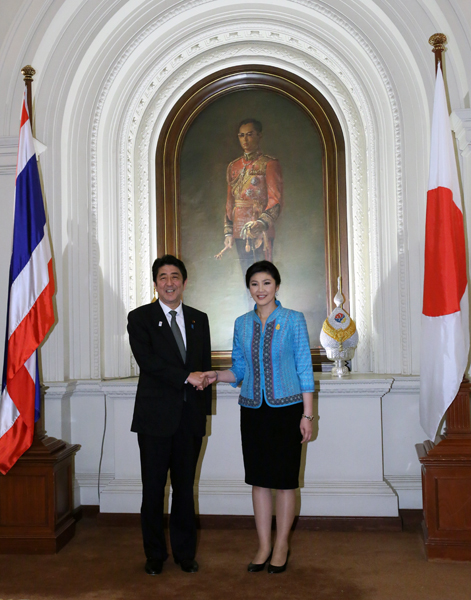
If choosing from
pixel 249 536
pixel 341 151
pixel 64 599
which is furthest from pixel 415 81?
pixel 64 599

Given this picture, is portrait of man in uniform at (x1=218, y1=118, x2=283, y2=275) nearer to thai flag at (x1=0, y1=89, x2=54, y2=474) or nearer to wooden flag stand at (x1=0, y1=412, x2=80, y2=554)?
thai flag at (x1=0, y1=89, x2=54, y2=474)

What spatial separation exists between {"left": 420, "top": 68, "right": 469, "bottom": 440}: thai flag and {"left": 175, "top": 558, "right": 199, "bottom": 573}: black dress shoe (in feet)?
5.31

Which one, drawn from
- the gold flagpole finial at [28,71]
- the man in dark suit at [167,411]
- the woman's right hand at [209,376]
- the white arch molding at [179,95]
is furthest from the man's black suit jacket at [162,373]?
the gold flagpole finial at [28,71]

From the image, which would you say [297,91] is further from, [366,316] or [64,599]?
[64,599]


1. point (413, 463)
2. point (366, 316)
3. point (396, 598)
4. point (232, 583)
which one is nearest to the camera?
point (396, 598)

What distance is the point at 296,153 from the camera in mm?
5285

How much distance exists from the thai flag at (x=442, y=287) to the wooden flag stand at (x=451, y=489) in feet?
0.35

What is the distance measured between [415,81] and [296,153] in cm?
121

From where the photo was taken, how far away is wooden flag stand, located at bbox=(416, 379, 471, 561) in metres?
3.44

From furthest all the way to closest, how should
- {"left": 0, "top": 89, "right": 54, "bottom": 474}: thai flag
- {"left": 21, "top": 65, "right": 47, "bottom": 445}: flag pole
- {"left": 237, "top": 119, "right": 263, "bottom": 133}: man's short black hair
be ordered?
{"left": 237, "top": 119, "right": 263, "bottom": 133}: man's short black hair
{"left": 21, "top": 65, "right": 47, "bottom": 445}: flag pole
{"left": 0, "top": 89, "right": 54, "bottom": 474}: thai flag

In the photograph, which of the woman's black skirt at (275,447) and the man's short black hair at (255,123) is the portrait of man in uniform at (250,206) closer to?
the man's short black hair at (255,123)

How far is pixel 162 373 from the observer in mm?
3225

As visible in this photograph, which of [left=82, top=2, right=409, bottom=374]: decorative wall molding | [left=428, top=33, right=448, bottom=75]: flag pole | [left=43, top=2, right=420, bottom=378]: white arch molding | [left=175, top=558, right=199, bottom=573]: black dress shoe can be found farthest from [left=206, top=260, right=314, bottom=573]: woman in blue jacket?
[left=428, top=33, right=448, bottom=75]: flag pole

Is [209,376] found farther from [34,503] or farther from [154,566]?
[34,503]
